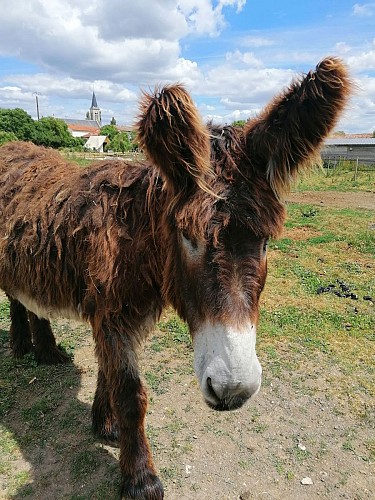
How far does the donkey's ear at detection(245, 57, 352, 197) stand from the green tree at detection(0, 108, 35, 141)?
6367 centimetres

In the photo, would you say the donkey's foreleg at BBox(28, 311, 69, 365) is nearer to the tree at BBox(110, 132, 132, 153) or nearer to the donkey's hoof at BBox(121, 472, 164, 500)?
the donkey's hoof at BBox(121, 472, 164, 500)

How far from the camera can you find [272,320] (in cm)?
536

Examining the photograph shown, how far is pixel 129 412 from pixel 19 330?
235cm

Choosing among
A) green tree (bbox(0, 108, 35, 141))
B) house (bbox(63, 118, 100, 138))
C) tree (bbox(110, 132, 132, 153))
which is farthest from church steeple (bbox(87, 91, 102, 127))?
tree (bbox(110, 132, 132, 153))

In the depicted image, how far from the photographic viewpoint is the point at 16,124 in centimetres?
6003

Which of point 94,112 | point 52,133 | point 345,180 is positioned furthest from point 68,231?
point 94,112

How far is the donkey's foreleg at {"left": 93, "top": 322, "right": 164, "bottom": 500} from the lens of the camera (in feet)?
8.82

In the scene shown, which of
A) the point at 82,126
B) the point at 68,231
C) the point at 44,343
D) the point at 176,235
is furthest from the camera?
the point at 82,126

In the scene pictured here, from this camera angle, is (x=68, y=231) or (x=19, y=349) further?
(x=19, y=349)

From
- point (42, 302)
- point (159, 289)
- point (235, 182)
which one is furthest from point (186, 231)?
point (42, 302)

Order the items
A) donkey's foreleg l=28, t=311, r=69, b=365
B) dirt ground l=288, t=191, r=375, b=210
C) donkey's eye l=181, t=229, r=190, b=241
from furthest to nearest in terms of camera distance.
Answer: dirt ground l=288, t=191, r=375, b=210, donkey's foreleg l=28, t=311, r=69, b=365, donkey's eye l=181, t=229, r=190, b=241

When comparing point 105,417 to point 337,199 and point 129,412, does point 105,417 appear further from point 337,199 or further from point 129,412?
point 337,199

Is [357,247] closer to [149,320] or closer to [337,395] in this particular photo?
[337,395]

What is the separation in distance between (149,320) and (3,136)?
158ft
